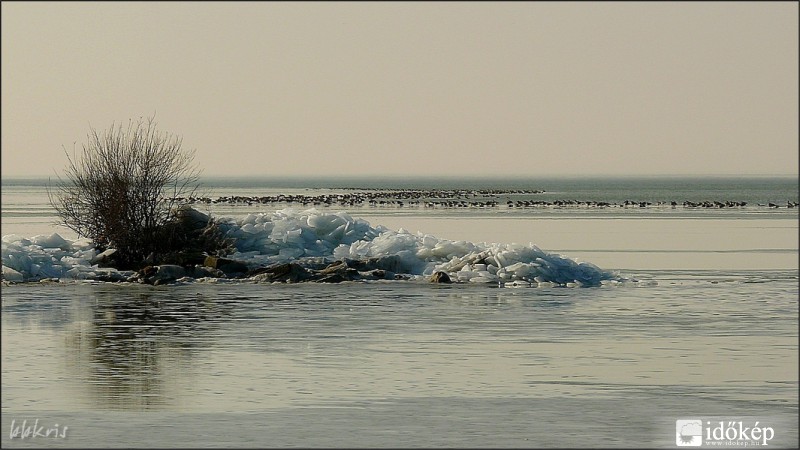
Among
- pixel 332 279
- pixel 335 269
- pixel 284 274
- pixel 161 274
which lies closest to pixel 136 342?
pixel 161 274

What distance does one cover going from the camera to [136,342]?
62.8ft

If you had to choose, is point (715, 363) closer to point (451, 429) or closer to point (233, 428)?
point (451, 429)

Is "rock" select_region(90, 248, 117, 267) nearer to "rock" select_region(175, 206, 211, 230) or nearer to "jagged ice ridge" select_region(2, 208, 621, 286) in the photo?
"jagged ice ridge" select_region(2, 208, 621, 286)

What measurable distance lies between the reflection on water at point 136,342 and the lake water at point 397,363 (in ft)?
0.16

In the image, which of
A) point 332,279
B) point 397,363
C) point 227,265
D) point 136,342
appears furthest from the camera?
point 227,265

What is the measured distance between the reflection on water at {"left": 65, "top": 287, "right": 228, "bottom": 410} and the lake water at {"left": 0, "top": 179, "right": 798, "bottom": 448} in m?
0.05

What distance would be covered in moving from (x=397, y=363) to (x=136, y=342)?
15.1ft

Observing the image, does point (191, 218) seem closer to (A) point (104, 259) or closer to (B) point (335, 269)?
(A) point (104, 259)

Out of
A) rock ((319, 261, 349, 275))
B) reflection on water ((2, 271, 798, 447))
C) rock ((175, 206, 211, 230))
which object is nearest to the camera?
reflection on water ((2, 271, 798, 447))

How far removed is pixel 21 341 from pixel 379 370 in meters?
6.25

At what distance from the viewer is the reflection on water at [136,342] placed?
48.4 ft

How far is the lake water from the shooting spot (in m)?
12.6

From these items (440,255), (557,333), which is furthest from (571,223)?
(557,333)

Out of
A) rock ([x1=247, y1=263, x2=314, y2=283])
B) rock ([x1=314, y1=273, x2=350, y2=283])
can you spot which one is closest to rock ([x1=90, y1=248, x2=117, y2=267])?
rock ([x1=247, y1=263, x2=314, y2=283])
